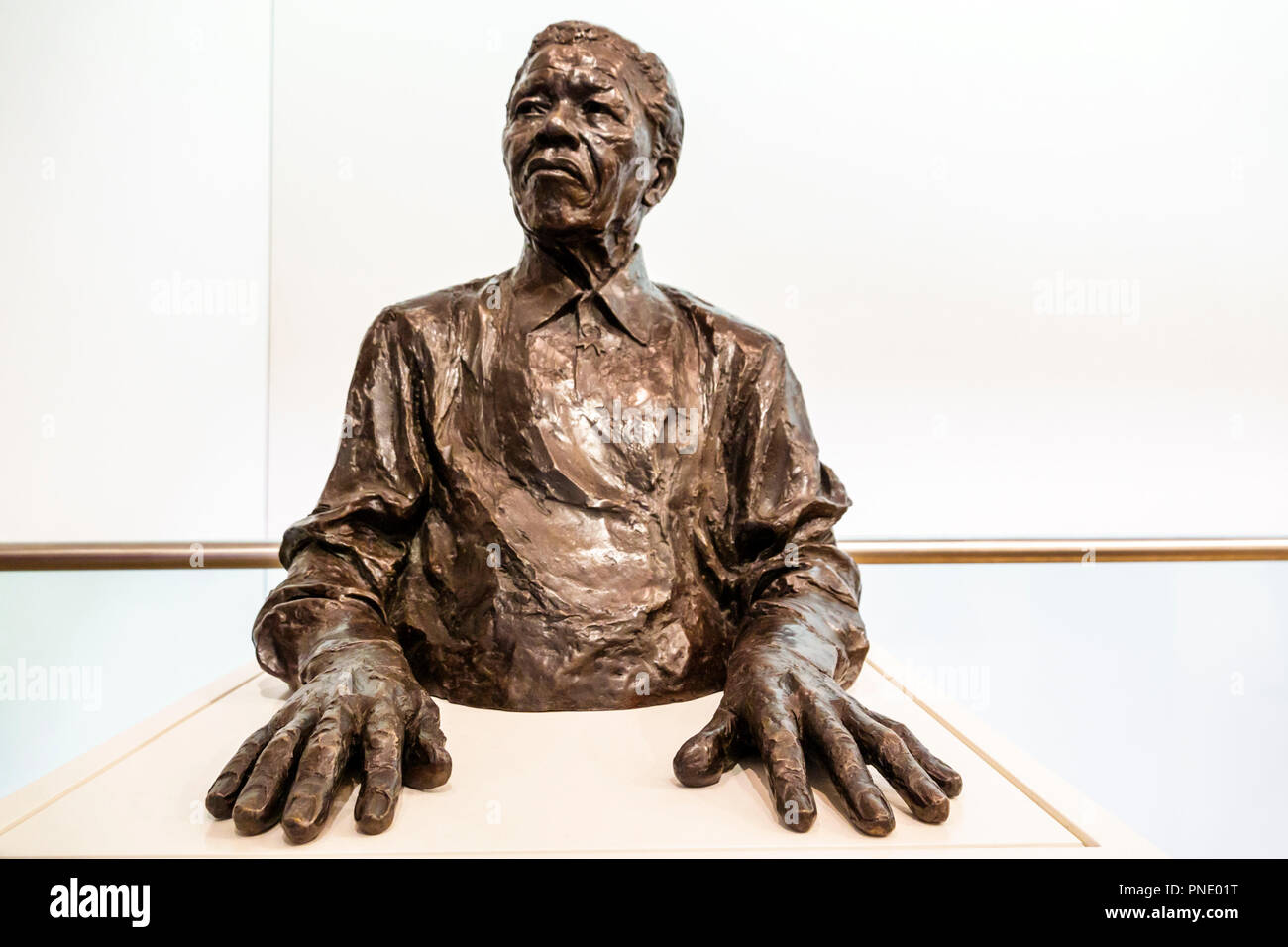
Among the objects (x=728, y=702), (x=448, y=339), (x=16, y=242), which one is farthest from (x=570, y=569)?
(x=16, y=242)

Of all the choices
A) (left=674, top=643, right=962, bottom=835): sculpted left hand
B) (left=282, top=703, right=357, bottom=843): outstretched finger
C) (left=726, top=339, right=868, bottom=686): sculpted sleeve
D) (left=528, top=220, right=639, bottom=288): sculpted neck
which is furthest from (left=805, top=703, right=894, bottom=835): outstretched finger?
(left=528, top=220, right=639, bottom=288): sculpted neck

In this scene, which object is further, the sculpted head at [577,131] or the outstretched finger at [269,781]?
the sculpted head at [577,131]

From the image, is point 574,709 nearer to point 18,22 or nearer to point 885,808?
point 885,808

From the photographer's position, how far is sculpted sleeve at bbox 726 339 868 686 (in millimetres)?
2025

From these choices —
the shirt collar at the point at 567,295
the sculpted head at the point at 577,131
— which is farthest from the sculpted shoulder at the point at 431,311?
the sculpted head at the point at 577,131

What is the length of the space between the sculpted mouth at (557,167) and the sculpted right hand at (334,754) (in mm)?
879

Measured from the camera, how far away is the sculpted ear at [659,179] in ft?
7.06

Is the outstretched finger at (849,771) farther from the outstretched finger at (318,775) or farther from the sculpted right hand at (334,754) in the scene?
the outstretched finger at (318,775)

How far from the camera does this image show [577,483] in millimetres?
1977

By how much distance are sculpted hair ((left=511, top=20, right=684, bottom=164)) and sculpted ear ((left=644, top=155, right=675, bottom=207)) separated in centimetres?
1

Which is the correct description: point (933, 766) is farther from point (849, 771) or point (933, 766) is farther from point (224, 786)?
point (224, 786)

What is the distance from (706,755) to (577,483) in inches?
22.5

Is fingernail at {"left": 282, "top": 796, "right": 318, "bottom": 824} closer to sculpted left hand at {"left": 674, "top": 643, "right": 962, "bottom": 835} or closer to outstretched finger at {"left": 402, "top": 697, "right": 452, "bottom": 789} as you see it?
outstretched finger at {"left": 402, "top": 697, "right": 452, "bottom": 789}

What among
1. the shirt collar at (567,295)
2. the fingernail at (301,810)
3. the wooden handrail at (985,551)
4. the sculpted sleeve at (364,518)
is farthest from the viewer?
the wooden handrail at (985,551)
